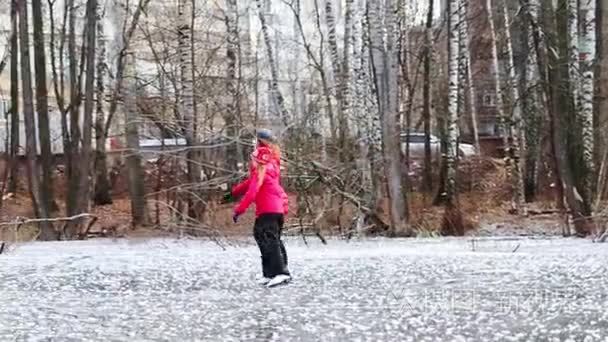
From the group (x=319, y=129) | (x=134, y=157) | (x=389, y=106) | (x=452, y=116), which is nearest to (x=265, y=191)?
(x=389, y=106)

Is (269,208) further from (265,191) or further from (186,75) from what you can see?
(186,75)

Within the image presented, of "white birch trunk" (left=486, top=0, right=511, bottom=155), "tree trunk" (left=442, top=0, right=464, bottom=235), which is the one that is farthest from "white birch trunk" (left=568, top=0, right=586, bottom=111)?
"white birch trunk" (left=486, top=0, right=511, bottom=155)

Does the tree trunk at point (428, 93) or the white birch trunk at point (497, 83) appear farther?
the white birch trunk at point (497, 83)

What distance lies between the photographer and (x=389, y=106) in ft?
72.6

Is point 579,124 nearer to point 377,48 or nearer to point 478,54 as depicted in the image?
point 377,48

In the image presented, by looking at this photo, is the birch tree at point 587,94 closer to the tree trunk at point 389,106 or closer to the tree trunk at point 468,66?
the tree trunk at point 389,106

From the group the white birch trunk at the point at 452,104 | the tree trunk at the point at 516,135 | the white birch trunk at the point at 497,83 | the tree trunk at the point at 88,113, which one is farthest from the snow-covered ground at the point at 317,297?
the white birch trunk at the point at 497,83

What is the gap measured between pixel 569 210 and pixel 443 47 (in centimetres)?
1607

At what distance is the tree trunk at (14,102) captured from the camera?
27203 mm

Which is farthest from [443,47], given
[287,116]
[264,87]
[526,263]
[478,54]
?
[526,263]

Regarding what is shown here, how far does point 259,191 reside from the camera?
11.0 meters

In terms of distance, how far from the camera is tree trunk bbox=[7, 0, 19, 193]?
2720cm

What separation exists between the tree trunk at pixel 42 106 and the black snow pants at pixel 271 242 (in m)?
15.2

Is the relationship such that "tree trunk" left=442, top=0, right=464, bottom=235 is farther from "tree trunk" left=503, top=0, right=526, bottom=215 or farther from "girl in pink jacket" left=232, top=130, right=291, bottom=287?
"girl in pink jacket" left=232, top=130, right=291, bottom=287
